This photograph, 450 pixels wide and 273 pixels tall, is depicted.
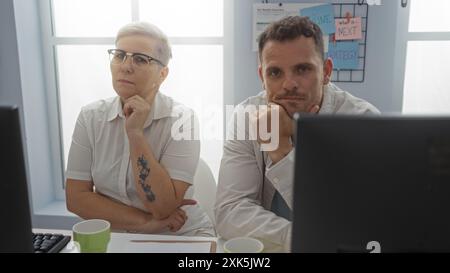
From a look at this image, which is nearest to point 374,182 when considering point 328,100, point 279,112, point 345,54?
point 279,112

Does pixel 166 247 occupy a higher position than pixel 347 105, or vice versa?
pixel 347 105

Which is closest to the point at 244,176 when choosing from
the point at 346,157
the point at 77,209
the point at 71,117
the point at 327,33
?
the point at 77,209

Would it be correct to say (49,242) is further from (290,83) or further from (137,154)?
(290,83)

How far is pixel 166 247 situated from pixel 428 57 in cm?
185

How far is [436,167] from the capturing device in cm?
57

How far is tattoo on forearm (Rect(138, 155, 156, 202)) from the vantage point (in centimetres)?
146

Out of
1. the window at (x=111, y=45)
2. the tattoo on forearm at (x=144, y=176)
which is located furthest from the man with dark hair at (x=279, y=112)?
the window at (x=111, y=45)

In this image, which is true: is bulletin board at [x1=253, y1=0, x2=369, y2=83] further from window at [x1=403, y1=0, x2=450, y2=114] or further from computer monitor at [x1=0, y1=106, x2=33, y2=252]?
computer monitor at [x1=0, y1=106, x2=33, y2=252]

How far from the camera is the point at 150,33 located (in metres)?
1.59

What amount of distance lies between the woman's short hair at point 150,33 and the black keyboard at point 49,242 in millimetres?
765

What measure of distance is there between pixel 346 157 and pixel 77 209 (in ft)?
3.86

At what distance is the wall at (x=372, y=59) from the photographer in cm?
204

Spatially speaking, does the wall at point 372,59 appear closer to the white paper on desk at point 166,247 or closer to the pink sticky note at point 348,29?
the pink sticky note at point 348,29
